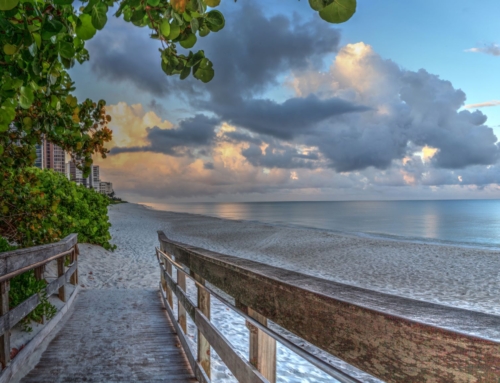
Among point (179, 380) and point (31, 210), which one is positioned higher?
point (31, 210)

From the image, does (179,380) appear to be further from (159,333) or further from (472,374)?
(472,374)

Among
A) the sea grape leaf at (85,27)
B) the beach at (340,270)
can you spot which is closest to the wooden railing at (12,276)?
the beach at (340,270)

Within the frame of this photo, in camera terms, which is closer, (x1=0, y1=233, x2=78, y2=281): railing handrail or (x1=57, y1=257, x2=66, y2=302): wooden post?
(x1=0, y1=233, x2=78, y2=281): railing handrail

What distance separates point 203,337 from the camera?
296cm

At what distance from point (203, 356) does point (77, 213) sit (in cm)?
1018

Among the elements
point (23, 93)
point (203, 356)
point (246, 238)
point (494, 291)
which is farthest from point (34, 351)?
point (246, 238)

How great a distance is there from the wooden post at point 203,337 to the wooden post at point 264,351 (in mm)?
1133

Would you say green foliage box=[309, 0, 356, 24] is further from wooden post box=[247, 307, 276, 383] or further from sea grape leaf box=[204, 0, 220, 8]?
wooden post box=[247, 307, 276, 383]

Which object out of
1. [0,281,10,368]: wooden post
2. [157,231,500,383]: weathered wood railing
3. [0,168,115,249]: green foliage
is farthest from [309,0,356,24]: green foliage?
[0,168,115,249]: green foliage

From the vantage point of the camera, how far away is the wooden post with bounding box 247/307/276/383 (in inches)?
63.6

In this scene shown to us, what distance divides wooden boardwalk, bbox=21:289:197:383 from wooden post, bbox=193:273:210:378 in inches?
16.7

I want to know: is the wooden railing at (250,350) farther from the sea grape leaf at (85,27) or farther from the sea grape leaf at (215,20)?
the sea grape leaf at (85,27)

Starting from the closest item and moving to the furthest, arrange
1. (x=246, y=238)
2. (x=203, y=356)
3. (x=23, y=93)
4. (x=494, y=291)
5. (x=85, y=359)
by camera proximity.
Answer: (x=23, y=93), (x=203, y=356), (x=85, y=359), (x=494, y=291), (x=246, y=238)

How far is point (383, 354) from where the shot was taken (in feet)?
2.83
